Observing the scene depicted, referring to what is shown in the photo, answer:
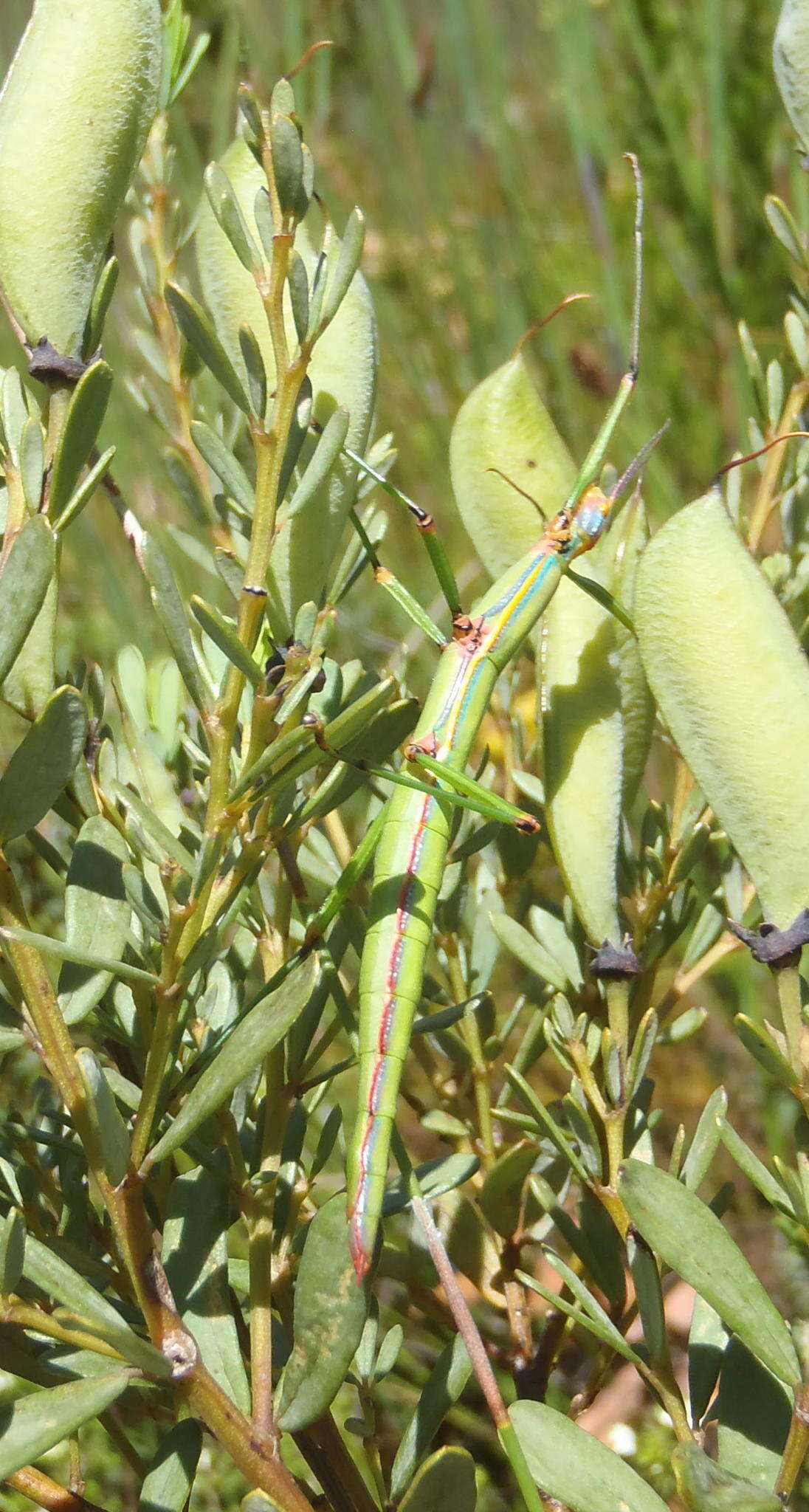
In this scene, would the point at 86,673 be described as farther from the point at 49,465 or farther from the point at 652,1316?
the point at 652,1316

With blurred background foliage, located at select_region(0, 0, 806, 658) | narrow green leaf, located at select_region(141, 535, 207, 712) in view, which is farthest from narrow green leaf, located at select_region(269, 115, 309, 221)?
blurred background foliage, located at select_region(0, 0, 806, 658)

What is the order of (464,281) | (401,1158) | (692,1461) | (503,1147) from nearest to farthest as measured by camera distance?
1. (692,1461)
2. (401,1158)
3. (503,1147)
4. (464,281)

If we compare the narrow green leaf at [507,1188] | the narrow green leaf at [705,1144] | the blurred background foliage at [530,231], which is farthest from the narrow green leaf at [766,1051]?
the blurred background foliage at [530,231]

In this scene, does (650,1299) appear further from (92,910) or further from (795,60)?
(795,60)

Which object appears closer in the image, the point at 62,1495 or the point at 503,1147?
the point at 62,1495

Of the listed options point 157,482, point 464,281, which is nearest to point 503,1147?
point 464,281

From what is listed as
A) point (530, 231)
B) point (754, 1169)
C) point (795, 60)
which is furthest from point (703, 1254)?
point (530, 231)

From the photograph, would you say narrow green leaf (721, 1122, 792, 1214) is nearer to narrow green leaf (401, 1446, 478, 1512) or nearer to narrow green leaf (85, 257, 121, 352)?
narrow green leaf (401, 1446, 478, 1512)
